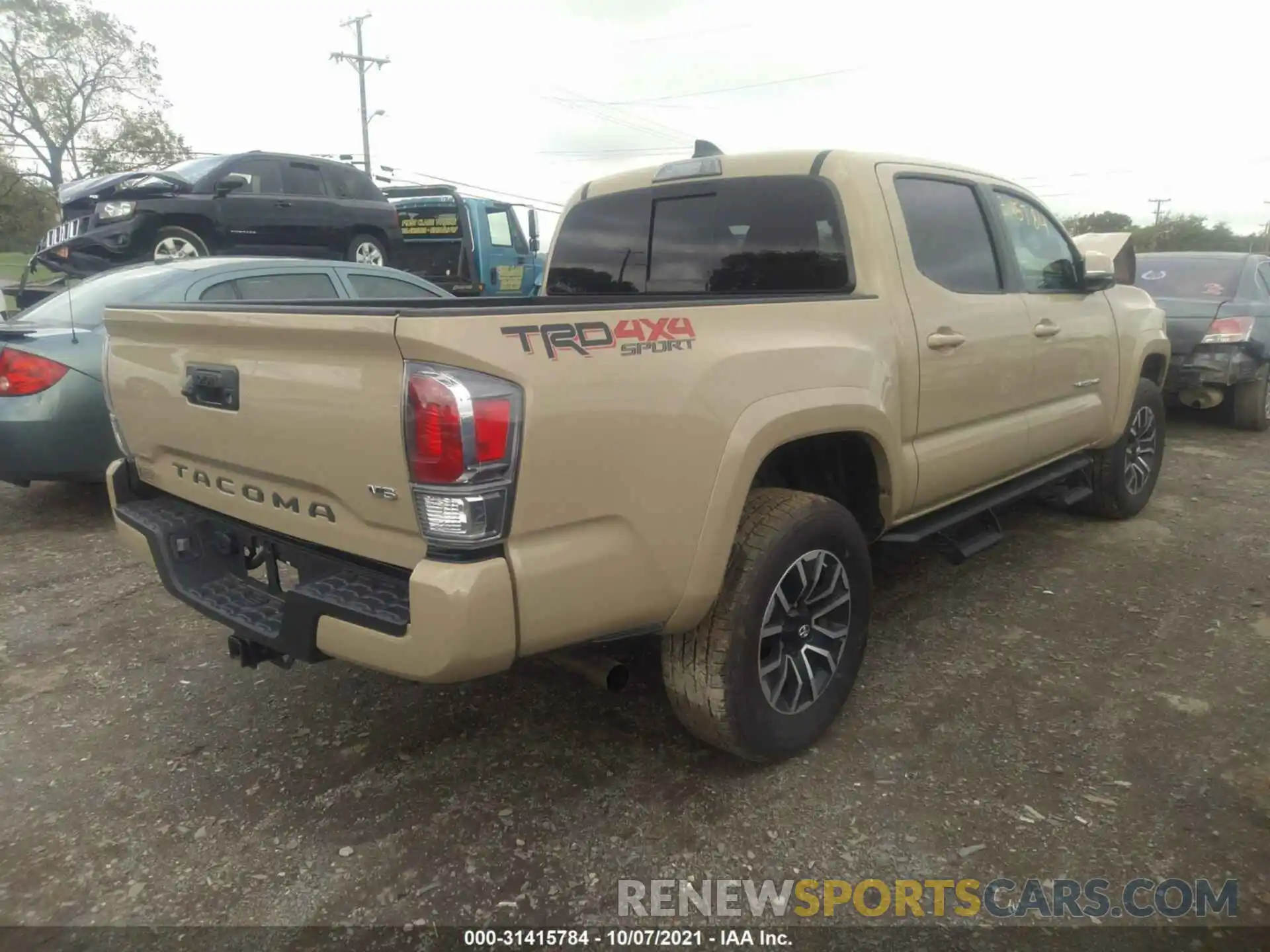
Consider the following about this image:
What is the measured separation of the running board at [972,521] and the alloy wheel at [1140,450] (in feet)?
2.86

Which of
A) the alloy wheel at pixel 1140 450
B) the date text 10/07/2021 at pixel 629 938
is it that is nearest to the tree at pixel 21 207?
the alloy wheel at pixel 1140 450

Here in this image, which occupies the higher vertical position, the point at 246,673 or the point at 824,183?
the point at 824,183

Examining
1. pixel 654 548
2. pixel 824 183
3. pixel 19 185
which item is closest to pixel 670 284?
pixel 824 183

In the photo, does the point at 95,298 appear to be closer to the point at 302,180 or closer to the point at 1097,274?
the point at 1097,274

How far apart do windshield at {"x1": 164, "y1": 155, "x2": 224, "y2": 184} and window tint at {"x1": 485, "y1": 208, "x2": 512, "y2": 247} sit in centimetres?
486

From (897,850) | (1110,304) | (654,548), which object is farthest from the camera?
(1110,304)

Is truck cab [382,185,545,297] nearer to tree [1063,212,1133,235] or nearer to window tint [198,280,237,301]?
window tint [198,280,237,301]

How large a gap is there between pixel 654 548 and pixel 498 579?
1.49ft

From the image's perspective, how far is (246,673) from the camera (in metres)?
3.42

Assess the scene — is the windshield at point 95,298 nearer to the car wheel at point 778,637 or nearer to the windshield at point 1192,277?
the car wheel at point 778,637

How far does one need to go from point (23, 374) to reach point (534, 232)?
10.9 m

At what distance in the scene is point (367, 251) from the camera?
11328 millimetres

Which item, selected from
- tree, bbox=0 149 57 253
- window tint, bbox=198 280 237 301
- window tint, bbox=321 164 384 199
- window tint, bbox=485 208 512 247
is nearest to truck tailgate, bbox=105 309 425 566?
window tint, bbox=198 280 237 301

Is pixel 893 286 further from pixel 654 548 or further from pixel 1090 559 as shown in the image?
pixel 1090 559
